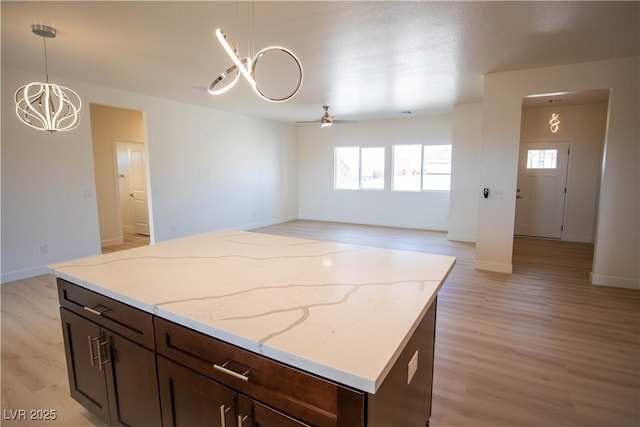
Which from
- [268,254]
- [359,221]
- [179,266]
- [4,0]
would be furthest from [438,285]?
[359,221]

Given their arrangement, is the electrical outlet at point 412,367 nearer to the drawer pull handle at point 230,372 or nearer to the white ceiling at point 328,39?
the drawer pull handle at point 230,372

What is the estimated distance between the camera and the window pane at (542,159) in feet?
21.2

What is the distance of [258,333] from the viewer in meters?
1.01

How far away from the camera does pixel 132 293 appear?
4.43ft

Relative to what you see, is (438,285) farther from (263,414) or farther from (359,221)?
(359,221)

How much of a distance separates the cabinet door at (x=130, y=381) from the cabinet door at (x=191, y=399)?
2.6 inches

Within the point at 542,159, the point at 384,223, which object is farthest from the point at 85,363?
the point at 542,159

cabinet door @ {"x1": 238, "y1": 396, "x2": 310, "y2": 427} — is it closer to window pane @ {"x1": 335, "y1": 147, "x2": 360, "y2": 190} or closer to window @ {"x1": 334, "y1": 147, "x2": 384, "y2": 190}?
window @ {"x1": 334, "y1": 147, "x2": 384, "y2": 190}

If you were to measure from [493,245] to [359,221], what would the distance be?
14.2ft

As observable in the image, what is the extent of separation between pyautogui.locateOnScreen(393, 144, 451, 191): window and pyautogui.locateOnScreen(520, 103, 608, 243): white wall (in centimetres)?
181

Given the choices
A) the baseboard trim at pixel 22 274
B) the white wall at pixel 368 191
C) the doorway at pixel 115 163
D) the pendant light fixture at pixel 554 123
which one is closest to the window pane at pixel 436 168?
the white wall at pixel 368 191

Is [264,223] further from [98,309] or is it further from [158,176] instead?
[98,309]

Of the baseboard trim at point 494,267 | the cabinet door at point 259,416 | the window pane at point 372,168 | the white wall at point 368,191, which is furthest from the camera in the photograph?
the window pane at point 372,168

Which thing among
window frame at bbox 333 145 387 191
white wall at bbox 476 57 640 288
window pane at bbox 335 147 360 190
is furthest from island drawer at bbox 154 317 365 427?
window pane at bbox 335 147 360 190
